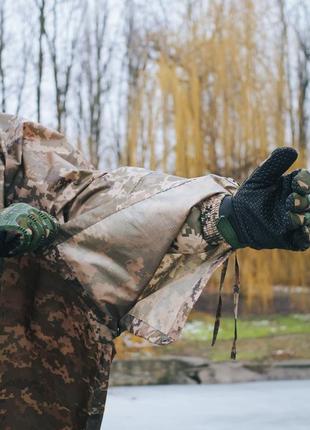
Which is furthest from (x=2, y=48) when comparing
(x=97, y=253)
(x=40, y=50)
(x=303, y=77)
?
(x=97, y=253)

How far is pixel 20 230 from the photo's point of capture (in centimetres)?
126

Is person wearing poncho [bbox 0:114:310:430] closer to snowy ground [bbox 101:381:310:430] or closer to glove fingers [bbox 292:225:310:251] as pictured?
glove fingers [bbox 292:225:310:251]

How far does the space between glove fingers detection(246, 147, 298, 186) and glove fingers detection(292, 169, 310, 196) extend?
0.04m

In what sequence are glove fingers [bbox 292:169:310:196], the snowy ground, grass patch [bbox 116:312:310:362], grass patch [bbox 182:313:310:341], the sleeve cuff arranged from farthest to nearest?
grass patch [bbox 182:313:310:341]
grass patch [bbox 116:312:310:362]
the snowy ground
the sleeve cuff
glove fingers [bbox 292:169:310:196]

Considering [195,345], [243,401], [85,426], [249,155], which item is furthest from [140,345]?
[85,426]

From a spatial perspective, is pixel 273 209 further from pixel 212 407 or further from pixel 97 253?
pixel 212 407

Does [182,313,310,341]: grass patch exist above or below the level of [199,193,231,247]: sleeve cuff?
below

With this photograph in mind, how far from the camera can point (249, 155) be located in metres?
7.82

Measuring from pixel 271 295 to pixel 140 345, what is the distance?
1.51 m

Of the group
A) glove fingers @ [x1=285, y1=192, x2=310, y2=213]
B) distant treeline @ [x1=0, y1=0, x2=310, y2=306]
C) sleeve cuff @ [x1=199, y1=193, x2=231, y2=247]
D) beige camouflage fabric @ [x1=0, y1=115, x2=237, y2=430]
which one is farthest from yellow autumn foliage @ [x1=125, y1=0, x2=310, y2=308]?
glove fingers @ [x1=285, y1=192, x2=310, y2=213]

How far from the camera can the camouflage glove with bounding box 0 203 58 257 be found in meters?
1.26

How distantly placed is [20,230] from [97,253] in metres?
0.20

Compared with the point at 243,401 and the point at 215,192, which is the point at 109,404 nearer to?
the point at 243,401

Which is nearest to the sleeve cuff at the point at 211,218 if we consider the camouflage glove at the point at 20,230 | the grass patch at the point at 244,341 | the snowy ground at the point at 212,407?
the camouflage glove at the point at 20,230
